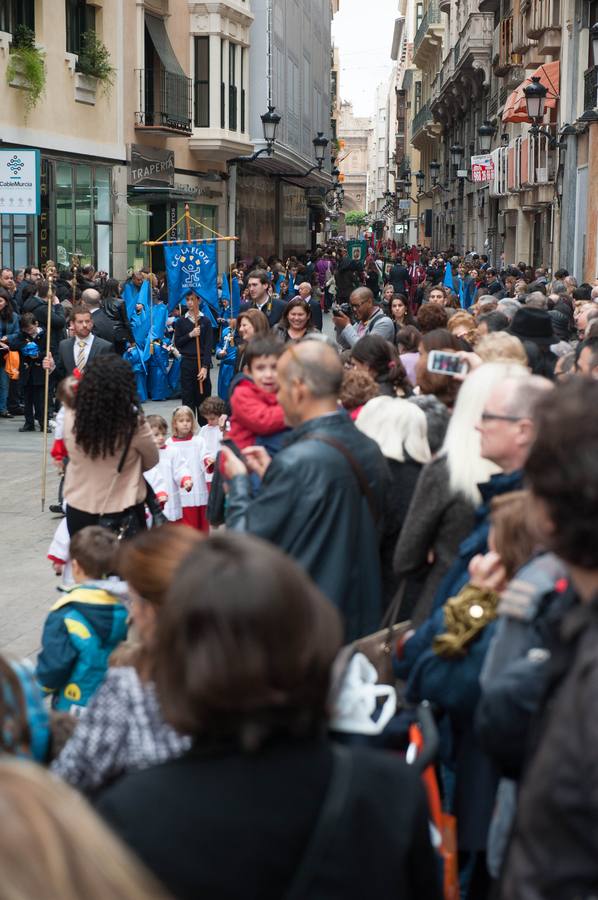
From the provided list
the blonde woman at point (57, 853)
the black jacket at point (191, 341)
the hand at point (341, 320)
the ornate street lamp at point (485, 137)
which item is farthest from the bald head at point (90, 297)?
the ornate street lamp at point (485, 137)

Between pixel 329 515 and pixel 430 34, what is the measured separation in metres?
66.9

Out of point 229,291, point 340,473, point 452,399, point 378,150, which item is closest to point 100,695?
point 340,473

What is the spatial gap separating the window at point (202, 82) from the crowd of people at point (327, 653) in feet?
91.2

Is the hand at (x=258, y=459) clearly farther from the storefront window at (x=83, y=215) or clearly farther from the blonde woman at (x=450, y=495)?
the storefront window at (x=83, y=215)

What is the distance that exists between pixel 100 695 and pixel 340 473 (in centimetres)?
196

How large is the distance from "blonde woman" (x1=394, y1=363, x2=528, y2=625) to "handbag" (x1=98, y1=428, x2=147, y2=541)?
2.84 m

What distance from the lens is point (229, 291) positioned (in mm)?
21156

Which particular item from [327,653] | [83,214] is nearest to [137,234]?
[83,214]

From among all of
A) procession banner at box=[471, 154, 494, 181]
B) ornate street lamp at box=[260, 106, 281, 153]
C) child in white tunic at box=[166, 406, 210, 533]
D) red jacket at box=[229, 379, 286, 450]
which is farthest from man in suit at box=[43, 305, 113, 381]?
procession banner at box=[471, 154, 494, 181]

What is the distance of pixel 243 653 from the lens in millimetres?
2139

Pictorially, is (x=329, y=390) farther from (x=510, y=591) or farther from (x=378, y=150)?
(x=378, y=150)

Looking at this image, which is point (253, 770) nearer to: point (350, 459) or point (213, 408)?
point (350, 459)

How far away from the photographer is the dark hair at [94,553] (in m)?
5.34

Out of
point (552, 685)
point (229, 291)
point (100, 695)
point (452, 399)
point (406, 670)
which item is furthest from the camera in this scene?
point (229, 291)
